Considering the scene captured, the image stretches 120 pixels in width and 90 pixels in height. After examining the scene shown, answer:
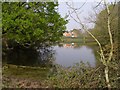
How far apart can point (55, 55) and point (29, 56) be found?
756 mm

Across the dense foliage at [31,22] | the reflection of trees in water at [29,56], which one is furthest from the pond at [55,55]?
the dense foliage at [31,22]

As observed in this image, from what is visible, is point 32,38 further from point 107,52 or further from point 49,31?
point 107,52

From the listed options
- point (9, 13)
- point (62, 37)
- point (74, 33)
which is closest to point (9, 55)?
point (9, 13)

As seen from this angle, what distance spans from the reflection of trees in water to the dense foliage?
1.06 ft

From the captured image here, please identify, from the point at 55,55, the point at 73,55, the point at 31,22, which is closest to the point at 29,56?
the point at 55,55

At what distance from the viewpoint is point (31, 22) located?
3.36m

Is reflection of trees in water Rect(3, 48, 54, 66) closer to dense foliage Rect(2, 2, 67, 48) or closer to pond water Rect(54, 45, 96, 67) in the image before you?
dense foliage Rect(2, 2, 67, 48)

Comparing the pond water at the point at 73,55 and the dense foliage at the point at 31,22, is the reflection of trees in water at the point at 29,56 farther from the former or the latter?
the pond water at the point at 73,55

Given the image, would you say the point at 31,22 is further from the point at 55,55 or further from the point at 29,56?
the point at 29,56

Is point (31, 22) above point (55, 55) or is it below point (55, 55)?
above

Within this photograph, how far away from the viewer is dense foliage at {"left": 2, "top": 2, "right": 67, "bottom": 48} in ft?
10.8

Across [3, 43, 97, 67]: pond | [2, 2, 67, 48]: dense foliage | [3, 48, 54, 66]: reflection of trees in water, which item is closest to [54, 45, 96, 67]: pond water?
[3, 43, 97, 67]: pond

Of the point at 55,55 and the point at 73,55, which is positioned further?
the point at 55,55

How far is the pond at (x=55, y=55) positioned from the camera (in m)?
2.82
